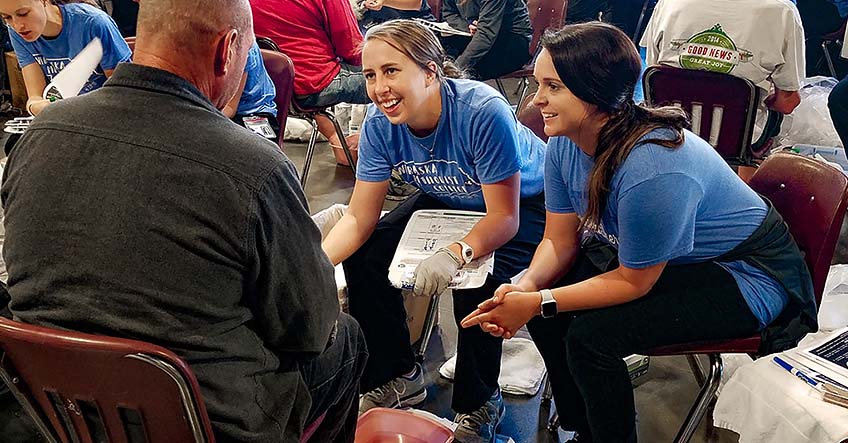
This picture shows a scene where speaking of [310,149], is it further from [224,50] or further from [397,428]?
[224,50]

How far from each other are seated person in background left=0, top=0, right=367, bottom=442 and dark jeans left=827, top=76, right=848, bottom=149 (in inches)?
93.5

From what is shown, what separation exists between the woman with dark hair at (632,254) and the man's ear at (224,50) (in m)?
0.71

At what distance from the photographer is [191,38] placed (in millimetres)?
1182

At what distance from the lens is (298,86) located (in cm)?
339

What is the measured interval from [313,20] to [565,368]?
2169mm

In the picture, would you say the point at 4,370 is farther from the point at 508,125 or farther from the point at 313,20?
the point at 313,20

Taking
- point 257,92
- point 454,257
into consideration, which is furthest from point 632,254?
point 257,92

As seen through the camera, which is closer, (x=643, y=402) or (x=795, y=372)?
(x=795, y=372)

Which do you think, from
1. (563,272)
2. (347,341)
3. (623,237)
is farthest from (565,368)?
(347,341)

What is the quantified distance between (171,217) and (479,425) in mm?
1153

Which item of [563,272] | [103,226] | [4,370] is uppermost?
[103,226]

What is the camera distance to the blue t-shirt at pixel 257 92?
9.29ft

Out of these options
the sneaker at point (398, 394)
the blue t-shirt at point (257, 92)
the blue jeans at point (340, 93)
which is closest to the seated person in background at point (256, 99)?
the blue t-shirt at point (257, 92)

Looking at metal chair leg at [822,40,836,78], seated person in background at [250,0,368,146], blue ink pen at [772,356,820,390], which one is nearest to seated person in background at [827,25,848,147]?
blue ink pen at [772,356,820,390]
